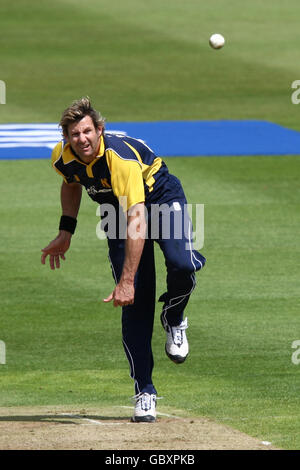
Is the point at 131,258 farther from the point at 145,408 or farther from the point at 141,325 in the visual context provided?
the point at 145,408

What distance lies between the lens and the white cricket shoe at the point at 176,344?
8.94 meters

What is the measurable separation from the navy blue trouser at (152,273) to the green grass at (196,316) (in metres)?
0.80

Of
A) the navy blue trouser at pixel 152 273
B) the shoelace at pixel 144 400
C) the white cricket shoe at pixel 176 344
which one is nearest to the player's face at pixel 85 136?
the navy blue trouser at pixel 152 273

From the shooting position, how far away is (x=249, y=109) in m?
24.2

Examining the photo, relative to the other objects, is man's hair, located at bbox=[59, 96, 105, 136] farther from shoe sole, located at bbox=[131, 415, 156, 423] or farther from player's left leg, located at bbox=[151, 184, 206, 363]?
shoe sole, located at bbox=[131, 415, 156, 423]

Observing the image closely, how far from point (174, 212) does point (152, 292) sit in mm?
595

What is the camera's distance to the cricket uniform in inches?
313

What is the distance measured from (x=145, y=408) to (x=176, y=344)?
655 millimetres

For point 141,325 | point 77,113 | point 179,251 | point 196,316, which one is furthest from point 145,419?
point 196,316

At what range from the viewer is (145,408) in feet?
27.9

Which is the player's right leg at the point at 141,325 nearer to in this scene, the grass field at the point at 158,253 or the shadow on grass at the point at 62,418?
the shadow on grass at the point at 62,418

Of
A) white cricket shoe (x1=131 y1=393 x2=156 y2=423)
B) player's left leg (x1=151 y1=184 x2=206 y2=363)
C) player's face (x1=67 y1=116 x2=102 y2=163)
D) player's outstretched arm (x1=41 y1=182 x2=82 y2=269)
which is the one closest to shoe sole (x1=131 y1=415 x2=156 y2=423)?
white cricket shoe (x1=131 y1=393 x2=156 y2=423)

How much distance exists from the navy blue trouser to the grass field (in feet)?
2.53
